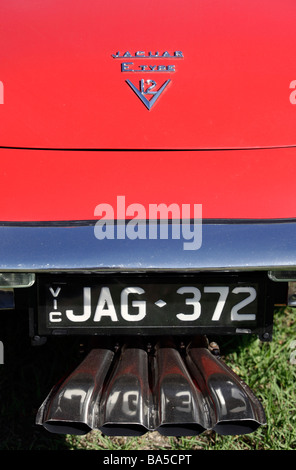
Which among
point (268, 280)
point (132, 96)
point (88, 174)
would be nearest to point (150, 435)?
point (268, 280)

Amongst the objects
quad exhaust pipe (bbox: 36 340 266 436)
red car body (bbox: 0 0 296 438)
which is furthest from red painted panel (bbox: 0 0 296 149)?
quad exhaust pipe (bbox: 36 340 266 436)

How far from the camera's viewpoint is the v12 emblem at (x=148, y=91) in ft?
5.72

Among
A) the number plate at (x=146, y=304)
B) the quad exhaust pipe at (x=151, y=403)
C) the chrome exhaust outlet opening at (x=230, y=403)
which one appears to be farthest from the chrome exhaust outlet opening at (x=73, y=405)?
the chrome exhaust outlet opening at (x=230, y=403)

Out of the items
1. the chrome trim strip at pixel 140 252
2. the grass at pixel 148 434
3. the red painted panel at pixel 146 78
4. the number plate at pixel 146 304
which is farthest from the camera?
the grass at pixel 148 434

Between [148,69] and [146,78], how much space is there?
40 millimetres

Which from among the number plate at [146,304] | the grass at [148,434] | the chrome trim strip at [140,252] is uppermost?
the chrome trim strip at [140,252]

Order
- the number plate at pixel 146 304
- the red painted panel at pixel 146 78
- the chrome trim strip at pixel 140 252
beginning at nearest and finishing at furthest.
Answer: the chrome trim strip at pixel 140 252 → the number plate at pixel 146 304 → the red painted panel at pixel 146 78

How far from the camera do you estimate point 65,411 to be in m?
1.50

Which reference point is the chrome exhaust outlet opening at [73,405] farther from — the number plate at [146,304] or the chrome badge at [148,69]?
the chrome badge at [148,69]

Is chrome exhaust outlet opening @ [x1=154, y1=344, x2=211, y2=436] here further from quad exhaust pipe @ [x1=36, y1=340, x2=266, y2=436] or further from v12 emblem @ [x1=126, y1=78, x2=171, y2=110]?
v12 emblem @ [x1=126, y1=78, x2=171, y2=110]

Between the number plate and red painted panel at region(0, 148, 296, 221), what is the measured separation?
200 millimetres

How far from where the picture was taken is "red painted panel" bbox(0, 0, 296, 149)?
170cm

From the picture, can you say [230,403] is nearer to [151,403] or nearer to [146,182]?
[151,403]

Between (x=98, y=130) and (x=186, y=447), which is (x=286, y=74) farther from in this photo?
(x=186, y=447)
